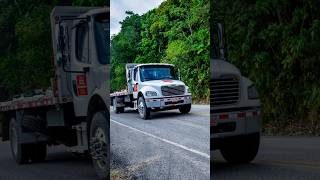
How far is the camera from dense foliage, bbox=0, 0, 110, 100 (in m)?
4.64

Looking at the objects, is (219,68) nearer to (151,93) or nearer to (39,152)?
(151,93)

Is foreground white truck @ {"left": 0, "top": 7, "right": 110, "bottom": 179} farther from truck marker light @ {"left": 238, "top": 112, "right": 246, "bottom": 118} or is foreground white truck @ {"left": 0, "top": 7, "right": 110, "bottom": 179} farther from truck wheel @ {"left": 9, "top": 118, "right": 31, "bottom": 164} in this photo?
truck marker light @ {"left": 238, "top": 112, "right": 246, "bottom": 118}

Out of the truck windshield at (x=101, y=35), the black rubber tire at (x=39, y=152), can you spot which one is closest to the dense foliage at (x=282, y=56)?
the truck windshield at (x=101, y=35)

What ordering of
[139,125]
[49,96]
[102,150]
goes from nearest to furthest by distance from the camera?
[139,125] < [102,150] < [49,96]

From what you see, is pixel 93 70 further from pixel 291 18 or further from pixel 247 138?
pixel 291 18

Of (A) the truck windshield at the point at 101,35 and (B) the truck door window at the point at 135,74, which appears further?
(A) the truck windshield at the point at 101,35

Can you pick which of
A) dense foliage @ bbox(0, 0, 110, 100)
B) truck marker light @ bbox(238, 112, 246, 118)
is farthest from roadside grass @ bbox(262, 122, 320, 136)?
dense foliage @ bbox(0, 0, 110, 100)

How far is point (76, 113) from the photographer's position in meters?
4.57

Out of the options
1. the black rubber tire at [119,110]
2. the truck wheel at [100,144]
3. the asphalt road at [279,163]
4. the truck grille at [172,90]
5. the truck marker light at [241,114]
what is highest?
A: the truck grille at [172,90]

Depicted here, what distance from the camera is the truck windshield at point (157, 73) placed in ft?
8.48

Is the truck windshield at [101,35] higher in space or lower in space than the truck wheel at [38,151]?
higher

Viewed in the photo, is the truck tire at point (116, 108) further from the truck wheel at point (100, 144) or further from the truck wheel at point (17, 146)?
the truck wheel at point (17, 146)

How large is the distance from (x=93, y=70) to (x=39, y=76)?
104 centimetres

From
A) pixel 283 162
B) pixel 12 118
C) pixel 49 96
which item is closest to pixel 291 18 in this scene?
pixel 283 162
